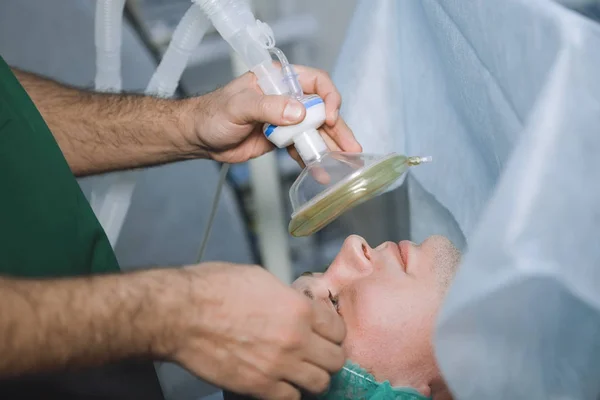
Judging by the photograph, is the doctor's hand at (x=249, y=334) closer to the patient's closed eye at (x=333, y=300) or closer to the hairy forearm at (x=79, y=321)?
the hairy forearm at (x=79, y=321)

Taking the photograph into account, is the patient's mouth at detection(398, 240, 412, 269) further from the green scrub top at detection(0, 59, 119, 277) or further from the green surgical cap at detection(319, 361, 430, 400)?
the green scrub top at detection(0, 59, 119, 277)

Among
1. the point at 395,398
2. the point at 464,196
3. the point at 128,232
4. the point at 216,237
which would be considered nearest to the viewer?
the point at 395,398

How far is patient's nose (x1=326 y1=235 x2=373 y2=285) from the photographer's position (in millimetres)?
869

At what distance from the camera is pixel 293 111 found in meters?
0.75

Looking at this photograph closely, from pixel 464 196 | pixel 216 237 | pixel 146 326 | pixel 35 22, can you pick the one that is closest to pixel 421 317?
pixel 464 196

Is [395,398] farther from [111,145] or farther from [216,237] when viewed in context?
[216,237]

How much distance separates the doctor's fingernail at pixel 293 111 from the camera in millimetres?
750

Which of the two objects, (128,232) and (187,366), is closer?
(187,366)

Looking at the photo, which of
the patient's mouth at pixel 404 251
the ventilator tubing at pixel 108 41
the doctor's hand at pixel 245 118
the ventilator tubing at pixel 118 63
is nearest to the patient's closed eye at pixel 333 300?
the patient's mouth at pixel 404 251

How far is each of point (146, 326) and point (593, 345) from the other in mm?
452

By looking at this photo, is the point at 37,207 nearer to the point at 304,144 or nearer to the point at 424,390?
the point at 304,144

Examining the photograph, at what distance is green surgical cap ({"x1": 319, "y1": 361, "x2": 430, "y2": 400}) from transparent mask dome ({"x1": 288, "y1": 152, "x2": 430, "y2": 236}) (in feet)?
0.69

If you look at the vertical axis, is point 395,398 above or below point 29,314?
below

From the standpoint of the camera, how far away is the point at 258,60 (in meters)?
0.82
